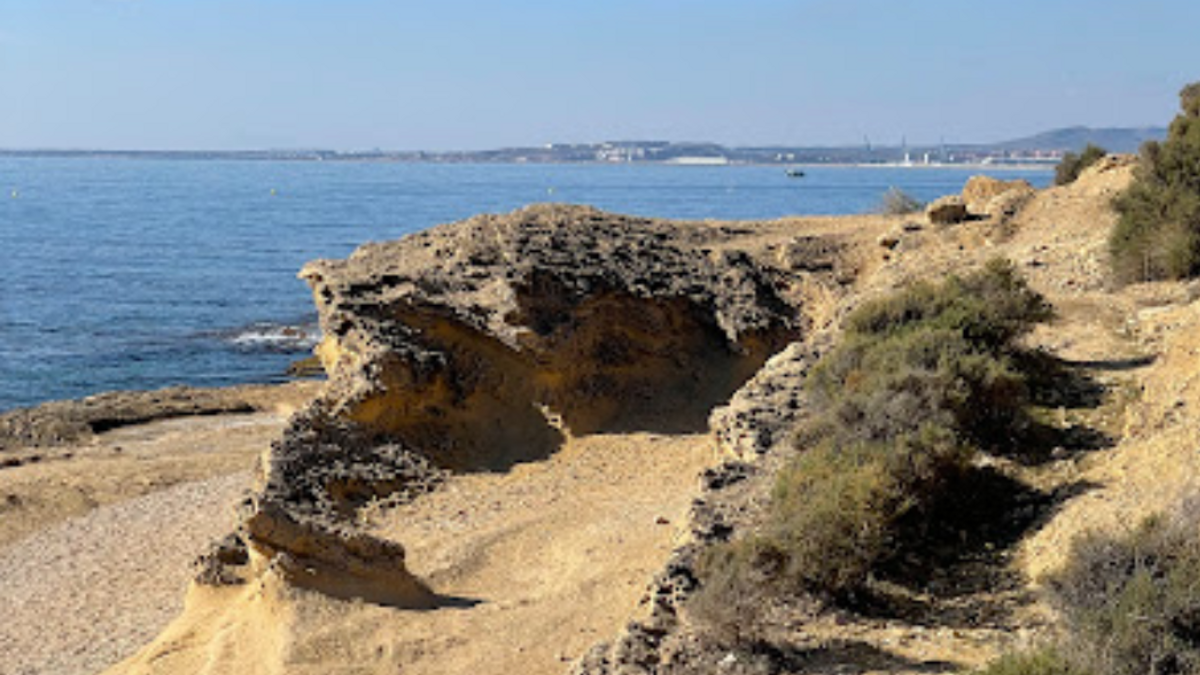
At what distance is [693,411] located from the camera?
2334 cm

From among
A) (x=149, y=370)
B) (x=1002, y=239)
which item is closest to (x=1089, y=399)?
(x=1002, y=239)

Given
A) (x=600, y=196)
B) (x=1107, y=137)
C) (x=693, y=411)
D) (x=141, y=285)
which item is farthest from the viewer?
(x=1107, y=137)

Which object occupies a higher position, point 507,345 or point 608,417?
point 507,345

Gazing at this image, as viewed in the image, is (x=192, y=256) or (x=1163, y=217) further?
(x=192, y=256)

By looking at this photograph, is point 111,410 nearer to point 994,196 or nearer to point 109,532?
point 109,532

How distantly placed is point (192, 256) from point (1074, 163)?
51384 millimetres

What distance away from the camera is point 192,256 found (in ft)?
236

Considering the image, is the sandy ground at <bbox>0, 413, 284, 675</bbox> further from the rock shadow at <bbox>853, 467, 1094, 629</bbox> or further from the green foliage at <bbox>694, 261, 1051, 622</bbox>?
the rock shadow at <bbox>853, 467, 1094, 629</bbox>

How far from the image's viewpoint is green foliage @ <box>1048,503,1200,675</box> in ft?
24.6

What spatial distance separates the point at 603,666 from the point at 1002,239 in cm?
1848

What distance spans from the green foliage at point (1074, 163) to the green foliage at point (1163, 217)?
13.2 metres

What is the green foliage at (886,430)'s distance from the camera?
10.0 m

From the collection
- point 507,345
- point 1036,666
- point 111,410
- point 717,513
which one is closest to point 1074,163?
point 507,345

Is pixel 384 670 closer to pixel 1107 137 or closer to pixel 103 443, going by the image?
pixel 103 443
